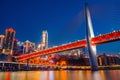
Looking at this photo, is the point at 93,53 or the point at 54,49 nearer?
the point at 93,53

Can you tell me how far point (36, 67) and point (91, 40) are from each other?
4552 cm

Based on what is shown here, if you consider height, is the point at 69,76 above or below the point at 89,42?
below

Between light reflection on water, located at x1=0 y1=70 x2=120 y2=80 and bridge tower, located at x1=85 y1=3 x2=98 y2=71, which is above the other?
bridge tower, located at x1=85 y1=3 x2=98 y2=71

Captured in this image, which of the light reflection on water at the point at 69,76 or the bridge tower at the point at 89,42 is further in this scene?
the bridge tower at the point at 89,42

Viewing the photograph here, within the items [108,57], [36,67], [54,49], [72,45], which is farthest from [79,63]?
[72,45]

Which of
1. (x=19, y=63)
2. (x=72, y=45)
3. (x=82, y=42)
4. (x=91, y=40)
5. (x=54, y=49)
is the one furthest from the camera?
(x=19, y=63)

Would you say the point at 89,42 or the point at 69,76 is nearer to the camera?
the point at 69,76

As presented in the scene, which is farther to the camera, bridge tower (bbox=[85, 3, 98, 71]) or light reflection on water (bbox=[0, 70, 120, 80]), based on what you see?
bridge tower (bbox=[85, 3, 98, 71])

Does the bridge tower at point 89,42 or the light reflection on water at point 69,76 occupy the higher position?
the bridge tower at point 89,42

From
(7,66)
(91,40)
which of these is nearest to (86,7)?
(91,40)

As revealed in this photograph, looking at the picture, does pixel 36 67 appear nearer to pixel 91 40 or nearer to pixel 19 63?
pixel 19 63

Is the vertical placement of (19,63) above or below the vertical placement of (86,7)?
below

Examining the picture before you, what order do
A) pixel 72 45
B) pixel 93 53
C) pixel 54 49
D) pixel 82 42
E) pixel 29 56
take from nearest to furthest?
pixel 93 53, pixel 82 42, pixel 72 45, pixel 54 49, pixel 29 56

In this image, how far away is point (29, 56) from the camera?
58688mm
